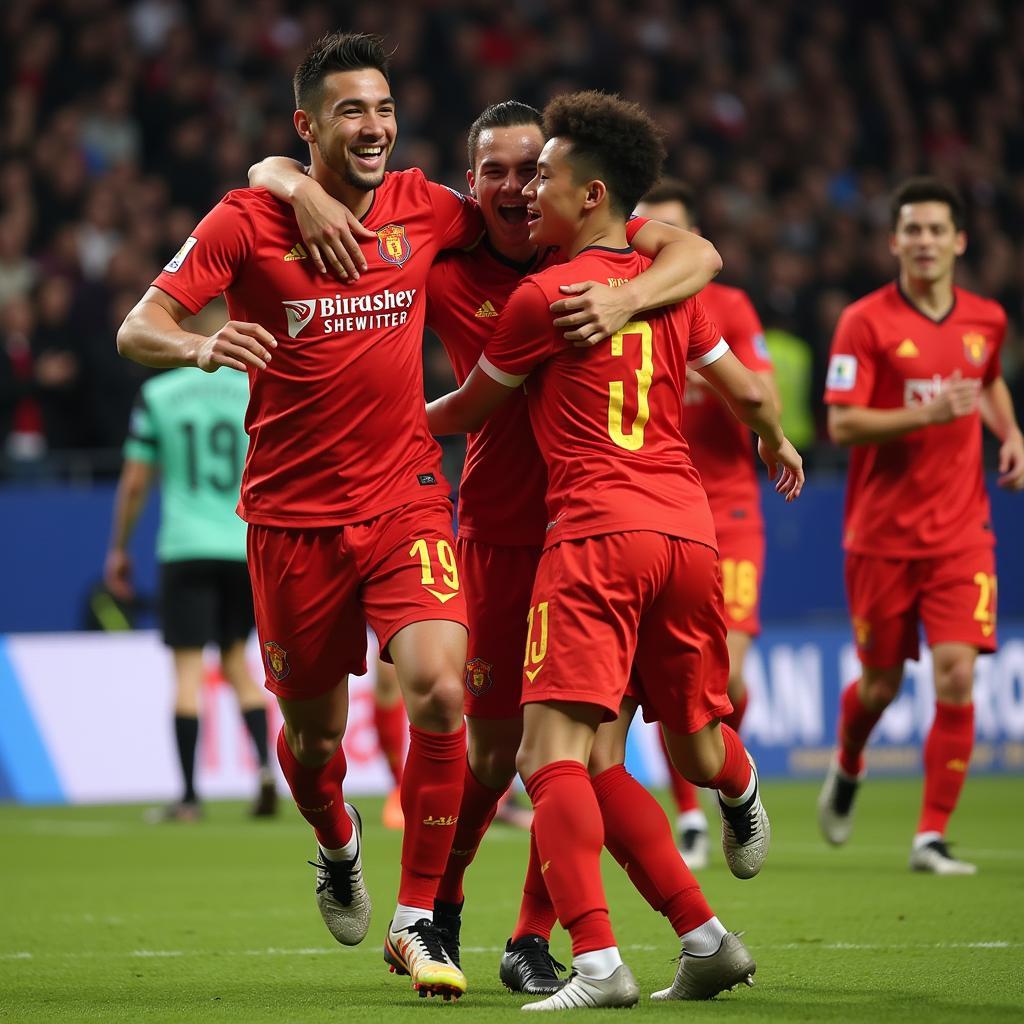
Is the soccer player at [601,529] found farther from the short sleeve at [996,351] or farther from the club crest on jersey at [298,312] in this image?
the short sleeve at [996,351]

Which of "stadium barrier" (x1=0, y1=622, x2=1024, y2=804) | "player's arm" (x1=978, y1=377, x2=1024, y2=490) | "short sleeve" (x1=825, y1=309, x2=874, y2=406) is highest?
"short sleeve" (x1=825, y1=309, x2=874, y2=406)

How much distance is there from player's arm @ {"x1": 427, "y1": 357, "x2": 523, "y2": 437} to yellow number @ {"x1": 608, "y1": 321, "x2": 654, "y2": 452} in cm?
27

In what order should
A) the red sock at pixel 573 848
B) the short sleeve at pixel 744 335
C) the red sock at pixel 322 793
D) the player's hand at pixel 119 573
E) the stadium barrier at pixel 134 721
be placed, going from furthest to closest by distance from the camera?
1. the stadium barrier at pixel 134 721
2. the player's hand at pixel 119 573
3. the short sleeve at pixel 744 335
4. the red sock at pixel 322 793
5. the red sock at pixel 573 848

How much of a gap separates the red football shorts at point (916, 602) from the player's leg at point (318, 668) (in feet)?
10.1

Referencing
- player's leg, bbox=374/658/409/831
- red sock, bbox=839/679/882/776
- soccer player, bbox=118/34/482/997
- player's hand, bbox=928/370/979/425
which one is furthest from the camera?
player's leg, bbox=374/658/409/831

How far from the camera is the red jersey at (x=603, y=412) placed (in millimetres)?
4750

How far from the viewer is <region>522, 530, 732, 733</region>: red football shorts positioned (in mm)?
4621

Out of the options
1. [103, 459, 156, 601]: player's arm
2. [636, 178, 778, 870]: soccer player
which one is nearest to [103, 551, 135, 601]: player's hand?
[103, 459, 156, 601]: player's arm

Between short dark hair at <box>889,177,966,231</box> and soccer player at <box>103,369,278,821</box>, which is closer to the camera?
short dark hair at <box>889,177,966,231</box>

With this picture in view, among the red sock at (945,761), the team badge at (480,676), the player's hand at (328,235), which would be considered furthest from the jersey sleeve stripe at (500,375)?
the red sock at (945,761)

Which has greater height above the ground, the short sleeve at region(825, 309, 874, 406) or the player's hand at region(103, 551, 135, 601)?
the short sleeve at region(825, 309, 874, 406)

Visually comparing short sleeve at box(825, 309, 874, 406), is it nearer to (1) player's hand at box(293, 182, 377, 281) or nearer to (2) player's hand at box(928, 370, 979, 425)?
(2) player's hand at box(928, 370, 979, 425)

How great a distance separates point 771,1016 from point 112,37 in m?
13.7

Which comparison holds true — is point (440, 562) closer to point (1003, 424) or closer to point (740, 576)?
point (740, 576)
